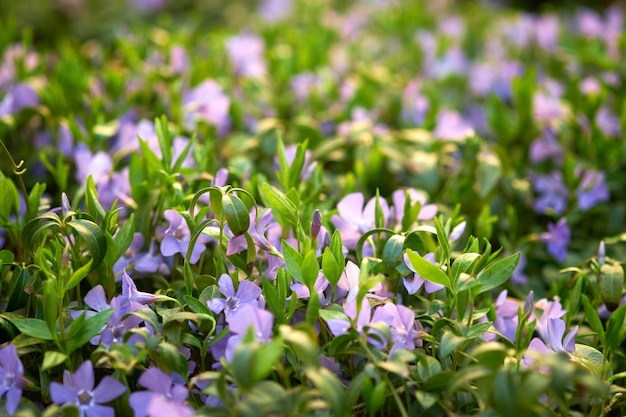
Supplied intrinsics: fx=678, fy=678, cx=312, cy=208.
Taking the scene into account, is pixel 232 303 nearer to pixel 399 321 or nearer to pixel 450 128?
pixel 399 321

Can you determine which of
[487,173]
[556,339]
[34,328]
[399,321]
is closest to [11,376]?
[34,328]

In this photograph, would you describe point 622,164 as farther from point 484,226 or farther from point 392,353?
point 392,353

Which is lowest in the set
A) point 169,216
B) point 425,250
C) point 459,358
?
point 459,358

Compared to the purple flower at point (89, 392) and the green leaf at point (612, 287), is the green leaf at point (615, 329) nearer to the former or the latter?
the green leaf at point (612, 287)

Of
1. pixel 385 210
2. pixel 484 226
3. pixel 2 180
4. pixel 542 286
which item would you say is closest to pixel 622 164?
pixel 542 286

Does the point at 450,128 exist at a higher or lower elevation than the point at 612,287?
higher

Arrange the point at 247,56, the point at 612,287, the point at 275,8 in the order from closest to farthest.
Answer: the point at 612,287, the point at 247,56, the point at 275,8
